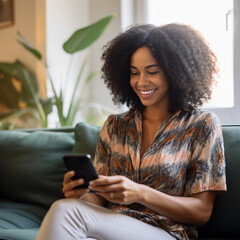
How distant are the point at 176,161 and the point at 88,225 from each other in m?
0.37

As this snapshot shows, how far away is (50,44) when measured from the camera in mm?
3156

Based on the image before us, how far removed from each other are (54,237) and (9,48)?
2.66 meters

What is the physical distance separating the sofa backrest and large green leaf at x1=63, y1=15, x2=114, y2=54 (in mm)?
1396

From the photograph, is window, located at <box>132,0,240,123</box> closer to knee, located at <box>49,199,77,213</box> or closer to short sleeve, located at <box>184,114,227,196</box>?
short sleeve, located at <box>184,114,227,196</box>

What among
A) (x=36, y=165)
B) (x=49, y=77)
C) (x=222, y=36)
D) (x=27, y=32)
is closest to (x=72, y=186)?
(x=36, y=165)

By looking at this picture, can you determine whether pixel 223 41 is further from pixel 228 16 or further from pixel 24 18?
pixel 24 18

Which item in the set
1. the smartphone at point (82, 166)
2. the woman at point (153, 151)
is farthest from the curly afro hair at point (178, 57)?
the smartphone at point (82, 166)

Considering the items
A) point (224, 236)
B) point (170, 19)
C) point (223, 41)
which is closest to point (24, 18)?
point (170, 19)

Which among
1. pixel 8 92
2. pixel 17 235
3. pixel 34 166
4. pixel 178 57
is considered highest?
pixel 178 57

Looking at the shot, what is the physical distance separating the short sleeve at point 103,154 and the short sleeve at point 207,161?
0.31 meters

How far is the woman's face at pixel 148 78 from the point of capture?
5.03ft

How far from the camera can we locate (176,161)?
145 centimetres

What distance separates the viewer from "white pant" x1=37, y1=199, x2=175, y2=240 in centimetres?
121

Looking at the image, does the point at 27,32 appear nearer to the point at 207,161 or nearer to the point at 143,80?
the point at 143,80
